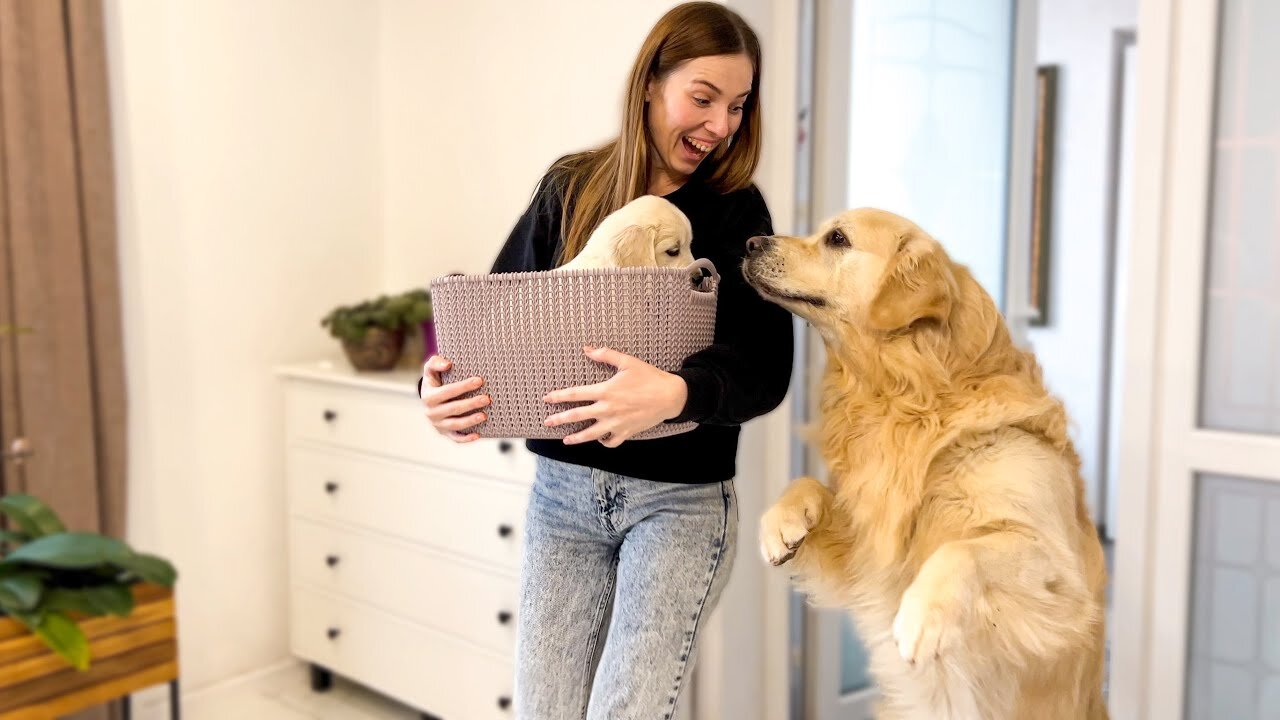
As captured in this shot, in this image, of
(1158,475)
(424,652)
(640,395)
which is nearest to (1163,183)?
(1158,475)

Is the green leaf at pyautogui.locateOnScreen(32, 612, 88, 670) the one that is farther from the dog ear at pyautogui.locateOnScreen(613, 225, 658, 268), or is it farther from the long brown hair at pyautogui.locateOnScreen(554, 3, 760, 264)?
the dog ear at pyautogui.locateOnScreen(613, 225, 658, 268)

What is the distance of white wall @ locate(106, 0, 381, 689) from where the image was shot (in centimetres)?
278

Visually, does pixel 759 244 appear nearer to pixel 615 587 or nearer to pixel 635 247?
pixel 635 247

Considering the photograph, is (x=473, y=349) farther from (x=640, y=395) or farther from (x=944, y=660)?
(x=944, y=660)

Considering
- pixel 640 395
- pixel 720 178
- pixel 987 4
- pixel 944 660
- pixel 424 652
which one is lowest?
pixel 424 652

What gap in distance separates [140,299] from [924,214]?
2129mm

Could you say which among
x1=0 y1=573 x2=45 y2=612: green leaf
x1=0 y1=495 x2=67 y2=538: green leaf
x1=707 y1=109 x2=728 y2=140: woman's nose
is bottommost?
x1=0 y1=573 x2=45 y2=612: green leaf

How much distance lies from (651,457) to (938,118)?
188 centimetres

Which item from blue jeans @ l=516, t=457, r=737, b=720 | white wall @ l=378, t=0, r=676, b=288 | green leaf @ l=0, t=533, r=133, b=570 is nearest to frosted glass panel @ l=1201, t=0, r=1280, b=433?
A: blue jeans @ l=516, t=457, r=737, b=720

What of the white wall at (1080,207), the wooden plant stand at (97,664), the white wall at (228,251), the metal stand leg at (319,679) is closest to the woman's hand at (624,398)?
the wooden plant stand at (97,664)

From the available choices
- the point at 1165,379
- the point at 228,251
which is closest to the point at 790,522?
the point at 1165,379

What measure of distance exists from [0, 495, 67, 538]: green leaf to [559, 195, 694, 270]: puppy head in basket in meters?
1.57

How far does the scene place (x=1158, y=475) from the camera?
6.61 ft

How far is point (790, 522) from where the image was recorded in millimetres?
1305
